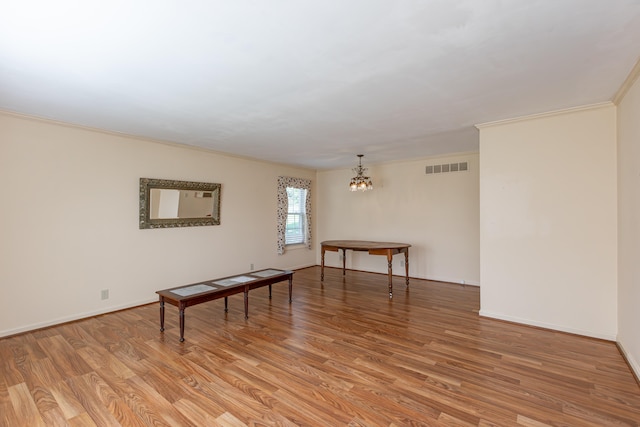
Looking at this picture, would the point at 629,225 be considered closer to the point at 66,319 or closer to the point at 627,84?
the point at 627,84

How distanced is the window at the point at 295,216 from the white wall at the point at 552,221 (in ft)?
13.2

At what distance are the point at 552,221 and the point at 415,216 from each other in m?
2.72

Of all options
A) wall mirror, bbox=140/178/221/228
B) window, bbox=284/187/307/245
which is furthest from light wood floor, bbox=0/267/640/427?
window, bbox=284/187/307/245

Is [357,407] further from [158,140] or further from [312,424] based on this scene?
[158,140]

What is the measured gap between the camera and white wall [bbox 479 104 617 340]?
296 centimetres

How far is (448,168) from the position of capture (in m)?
5.44

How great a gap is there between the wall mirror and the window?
1.87m

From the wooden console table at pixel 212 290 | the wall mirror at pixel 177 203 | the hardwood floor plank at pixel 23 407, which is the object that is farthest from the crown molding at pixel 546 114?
the hardwood floor plank at pixel 23 407

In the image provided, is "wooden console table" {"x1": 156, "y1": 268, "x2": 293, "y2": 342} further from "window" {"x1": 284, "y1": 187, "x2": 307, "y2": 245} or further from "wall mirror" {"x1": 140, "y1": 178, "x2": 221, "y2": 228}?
"window" {"x1": 284, "y1": 187, "x2": 307, "y2": 245}

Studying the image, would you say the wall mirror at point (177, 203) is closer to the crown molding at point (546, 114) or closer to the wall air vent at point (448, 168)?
the wall air vent at point (448, 168)

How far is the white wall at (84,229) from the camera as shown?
10.5 feet

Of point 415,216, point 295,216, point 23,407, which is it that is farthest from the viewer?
point 295,216

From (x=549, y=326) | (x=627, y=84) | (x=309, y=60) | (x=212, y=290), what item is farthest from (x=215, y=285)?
(x=627, y=84)

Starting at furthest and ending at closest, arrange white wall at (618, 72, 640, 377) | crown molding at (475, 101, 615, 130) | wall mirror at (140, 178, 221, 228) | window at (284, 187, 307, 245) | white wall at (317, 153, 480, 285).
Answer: window at (284, 187, 307, 245), white wall at (317, 153, 480, 285), wall mirror at (140, 178, 221, 228), crown molding at (475, 101, 615, 130), white wall at (618, 72, 640, 377)
